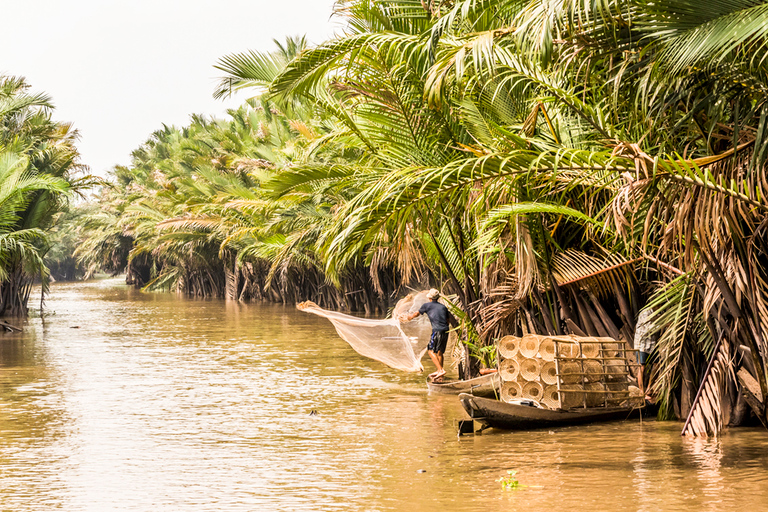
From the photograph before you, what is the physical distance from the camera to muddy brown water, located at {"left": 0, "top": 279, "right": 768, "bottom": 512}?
677 cm

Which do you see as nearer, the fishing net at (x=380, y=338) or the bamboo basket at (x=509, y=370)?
the bamboo basket at (x=509, y=370)

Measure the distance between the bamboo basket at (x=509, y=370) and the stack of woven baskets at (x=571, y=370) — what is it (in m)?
0.02

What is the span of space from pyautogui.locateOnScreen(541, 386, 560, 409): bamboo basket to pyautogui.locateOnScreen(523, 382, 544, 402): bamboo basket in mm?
43

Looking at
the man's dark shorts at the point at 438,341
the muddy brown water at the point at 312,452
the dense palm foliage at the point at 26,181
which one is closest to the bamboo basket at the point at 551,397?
the muddy brown water at the point at 312,452

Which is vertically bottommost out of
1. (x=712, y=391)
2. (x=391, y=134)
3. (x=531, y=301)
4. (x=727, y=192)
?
(x=712, y=391)

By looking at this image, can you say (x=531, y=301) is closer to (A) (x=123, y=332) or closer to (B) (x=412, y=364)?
(B) (x=412, y=364)

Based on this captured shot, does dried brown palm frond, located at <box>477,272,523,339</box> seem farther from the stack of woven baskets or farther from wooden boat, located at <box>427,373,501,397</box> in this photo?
the stack of woven baskets

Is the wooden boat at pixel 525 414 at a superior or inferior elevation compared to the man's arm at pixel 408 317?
inferior

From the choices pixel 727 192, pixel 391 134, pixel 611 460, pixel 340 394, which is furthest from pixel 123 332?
pixel 727 192

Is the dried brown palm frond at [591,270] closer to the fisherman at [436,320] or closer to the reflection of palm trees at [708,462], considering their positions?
the reflection of palm trees at [708,462]

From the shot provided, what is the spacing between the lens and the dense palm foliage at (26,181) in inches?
798

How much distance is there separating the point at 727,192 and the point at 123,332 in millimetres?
20343

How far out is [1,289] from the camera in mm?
26453

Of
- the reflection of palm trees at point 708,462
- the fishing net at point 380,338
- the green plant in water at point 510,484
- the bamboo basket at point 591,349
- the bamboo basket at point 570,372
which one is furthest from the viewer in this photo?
the fishing net at point 380,338
